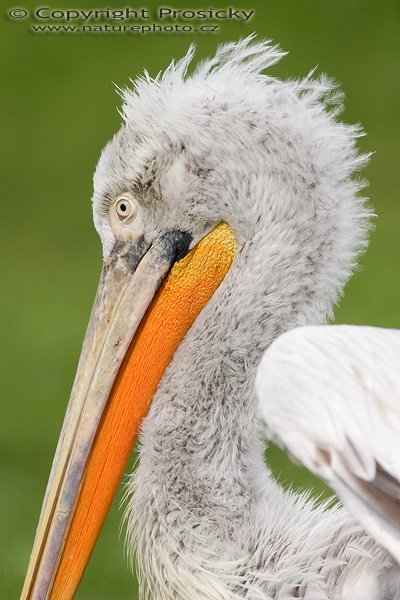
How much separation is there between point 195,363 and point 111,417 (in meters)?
0.26

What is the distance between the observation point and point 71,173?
10.4m

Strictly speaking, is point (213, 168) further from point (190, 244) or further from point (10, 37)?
point (10, 37)

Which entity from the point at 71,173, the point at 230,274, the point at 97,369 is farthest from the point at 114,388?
the point at 71,173

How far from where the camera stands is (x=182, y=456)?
9.40ft

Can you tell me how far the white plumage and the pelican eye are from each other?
621 mm

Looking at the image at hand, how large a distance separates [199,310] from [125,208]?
31 cm

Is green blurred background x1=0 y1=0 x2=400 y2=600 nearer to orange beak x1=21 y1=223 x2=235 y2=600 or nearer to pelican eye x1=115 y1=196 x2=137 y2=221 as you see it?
orange beak x1=21 y1=223 x2=235 y2=600

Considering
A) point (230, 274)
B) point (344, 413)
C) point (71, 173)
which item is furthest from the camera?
point (71, 173)

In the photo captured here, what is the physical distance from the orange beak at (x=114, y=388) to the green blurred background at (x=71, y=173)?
2.13m

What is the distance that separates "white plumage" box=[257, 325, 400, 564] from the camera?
7.64 feet

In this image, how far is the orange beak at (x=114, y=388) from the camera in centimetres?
297

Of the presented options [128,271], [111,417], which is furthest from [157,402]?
[128,271]

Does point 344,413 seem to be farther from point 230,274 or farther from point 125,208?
point 125,208

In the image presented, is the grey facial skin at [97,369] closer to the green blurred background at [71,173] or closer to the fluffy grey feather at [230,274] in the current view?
the fluffy grey feather at [230,274]
